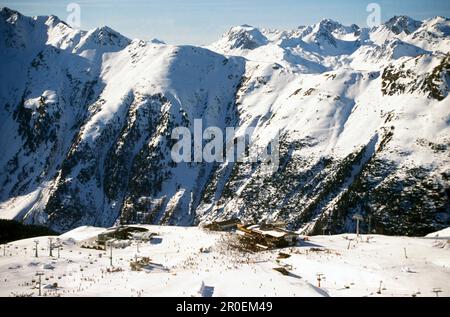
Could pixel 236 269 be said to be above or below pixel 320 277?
above

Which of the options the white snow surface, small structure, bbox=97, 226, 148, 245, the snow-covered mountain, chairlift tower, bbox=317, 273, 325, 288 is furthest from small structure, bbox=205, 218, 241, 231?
the snow-covered mountain

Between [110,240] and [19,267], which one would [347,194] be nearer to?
[110,240]

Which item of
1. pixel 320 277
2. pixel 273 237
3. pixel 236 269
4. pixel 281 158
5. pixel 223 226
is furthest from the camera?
pixel 281 158

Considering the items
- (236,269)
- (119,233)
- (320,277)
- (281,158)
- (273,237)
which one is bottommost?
(119,233)

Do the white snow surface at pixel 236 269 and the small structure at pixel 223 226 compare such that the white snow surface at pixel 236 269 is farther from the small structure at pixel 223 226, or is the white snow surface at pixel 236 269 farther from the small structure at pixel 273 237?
the small structure at pixel 223 226

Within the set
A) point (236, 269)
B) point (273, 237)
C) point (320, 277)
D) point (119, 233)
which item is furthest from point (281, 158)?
point (320, 277)

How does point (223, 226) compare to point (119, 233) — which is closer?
point (119, 233)

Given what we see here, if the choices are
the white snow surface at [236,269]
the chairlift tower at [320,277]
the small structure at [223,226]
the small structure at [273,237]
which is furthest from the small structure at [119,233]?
the chairlift tower at [320,277]

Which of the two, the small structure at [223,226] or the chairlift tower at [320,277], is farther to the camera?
the small structure at [223,226]

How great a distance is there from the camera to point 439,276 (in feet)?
106

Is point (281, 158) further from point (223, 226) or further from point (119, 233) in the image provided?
point (119, 233)

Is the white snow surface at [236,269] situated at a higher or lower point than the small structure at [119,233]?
higher

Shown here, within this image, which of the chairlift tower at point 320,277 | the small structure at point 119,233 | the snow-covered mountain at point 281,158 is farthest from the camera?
the snow-covered mountain at point 281,158

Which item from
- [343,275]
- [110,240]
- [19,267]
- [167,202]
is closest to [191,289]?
[343,275]
